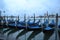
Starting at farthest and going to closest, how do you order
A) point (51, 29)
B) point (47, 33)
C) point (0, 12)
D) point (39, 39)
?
point (39, 39) < point (0, 12) < point (47, 33) < point (51, 29)

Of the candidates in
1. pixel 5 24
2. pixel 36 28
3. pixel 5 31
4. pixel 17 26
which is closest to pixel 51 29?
pixel 36 28

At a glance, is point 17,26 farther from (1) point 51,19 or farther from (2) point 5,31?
(2) point 5,31

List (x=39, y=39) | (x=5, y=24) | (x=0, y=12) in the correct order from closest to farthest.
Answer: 1. (x=5, y=24)
2. (x=0, y=12)
3. (x=39, y=39)

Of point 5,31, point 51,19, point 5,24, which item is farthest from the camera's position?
point 5,31

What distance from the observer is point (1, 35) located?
24625 mm

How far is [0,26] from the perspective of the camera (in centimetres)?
1958

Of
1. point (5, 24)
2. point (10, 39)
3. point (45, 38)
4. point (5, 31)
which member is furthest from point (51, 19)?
point (5, 31)

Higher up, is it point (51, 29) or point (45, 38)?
point (51, 29)

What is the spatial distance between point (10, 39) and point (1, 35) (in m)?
2.40

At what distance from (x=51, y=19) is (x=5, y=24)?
5.78 metres

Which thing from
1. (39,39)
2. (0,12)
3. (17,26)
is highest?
(0,12)

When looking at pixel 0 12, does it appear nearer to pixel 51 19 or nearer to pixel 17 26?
pixel 17 26

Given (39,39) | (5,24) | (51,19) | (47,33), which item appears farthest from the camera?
(39,39)

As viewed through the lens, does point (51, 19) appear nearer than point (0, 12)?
Yes
